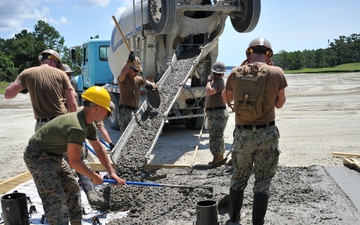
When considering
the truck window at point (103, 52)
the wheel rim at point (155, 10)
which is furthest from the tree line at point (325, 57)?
the wheel rim at point (155, 10)

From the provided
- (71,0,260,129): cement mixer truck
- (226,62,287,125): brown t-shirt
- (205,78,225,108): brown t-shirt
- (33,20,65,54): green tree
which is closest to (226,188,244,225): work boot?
(226,62,287,125): brown t-shirt

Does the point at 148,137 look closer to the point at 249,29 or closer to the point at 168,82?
the point at 168,82

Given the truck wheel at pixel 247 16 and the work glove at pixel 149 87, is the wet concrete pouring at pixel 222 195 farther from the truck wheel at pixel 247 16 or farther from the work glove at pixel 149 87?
the truck wheel at pixel 247 16

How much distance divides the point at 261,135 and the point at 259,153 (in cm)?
19

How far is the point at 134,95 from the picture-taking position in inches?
259

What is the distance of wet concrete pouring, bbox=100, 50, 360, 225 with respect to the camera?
13.6ft

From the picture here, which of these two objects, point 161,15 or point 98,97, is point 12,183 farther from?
point 161,15

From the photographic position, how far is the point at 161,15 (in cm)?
748

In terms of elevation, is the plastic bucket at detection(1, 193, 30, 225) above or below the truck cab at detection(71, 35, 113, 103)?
below

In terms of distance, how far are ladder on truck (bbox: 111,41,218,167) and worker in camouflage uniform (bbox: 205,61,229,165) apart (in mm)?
939

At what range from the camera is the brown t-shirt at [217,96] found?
6059 mm

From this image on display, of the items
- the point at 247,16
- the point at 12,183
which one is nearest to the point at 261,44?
the point at 12,183

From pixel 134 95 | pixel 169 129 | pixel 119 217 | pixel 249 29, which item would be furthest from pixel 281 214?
pixel 169 129

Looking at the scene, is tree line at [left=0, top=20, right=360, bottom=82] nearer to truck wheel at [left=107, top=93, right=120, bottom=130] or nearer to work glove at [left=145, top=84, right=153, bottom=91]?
truck wheel at [left=107, top=93, right=120, bottom=130]
